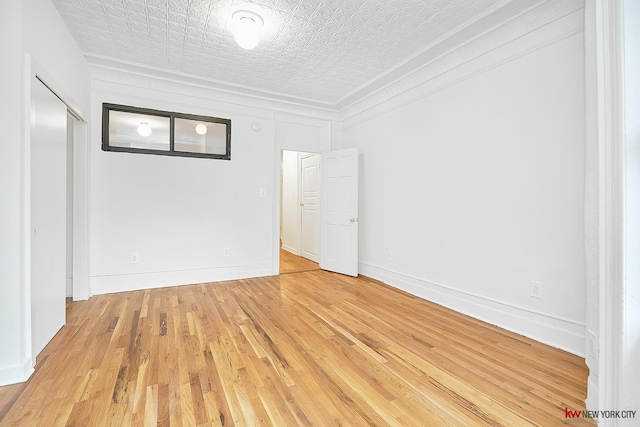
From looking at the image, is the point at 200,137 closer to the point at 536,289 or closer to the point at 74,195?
the point at 74,195

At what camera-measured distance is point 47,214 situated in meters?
2.14

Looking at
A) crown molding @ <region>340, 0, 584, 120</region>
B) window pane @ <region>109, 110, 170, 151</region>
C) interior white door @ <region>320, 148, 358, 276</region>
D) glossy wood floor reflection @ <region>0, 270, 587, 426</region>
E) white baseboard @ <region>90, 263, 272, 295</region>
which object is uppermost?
crown molding @ <region>340, 0, 584, 120</region>

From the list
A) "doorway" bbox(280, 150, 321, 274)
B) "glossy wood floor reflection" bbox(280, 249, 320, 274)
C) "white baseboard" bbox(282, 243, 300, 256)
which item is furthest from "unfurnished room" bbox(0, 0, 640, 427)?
"white baseboard" bbox(282, 243, 300, 256)

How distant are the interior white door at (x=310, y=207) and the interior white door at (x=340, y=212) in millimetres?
583

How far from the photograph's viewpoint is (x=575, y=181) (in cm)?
208

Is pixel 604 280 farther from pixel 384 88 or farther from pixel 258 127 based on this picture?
pixel 258 127

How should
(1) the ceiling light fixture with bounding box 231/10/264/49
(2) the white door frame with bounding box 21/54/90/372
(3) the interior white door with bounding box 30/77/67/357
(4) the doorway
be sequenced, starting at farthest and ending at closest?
(4) the doorway < (1) the ceiling light fixture with bounding box 231/10/264/49 < (3) the interior white door with bounding box 30/77/67/357 < (2) the white door frame with bounding box 21/54/90/372

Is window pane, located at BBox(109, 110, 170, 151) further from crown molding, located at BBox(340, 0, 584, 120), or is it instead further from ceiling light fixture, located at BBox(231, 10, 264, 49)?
crown molding, located at BBox(340, 0, 584, 120)

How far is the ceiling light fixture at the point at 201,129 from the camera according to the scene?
3912mm

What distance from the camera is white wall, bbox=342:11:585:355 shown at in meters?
2.12

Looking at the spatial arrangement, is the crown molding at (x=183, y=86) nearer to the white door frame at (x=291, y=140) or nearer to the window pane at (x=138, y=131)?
the white door frame at (x=291, y=140)

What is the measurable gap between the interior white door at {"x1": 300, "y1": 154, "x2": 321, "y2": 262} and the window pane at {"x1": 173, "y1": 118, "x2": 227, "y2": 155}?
6.00ft

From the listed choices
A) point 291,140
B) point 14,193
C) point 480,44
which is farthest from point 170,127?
point 480,44

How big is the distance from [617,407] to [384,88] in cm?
363
